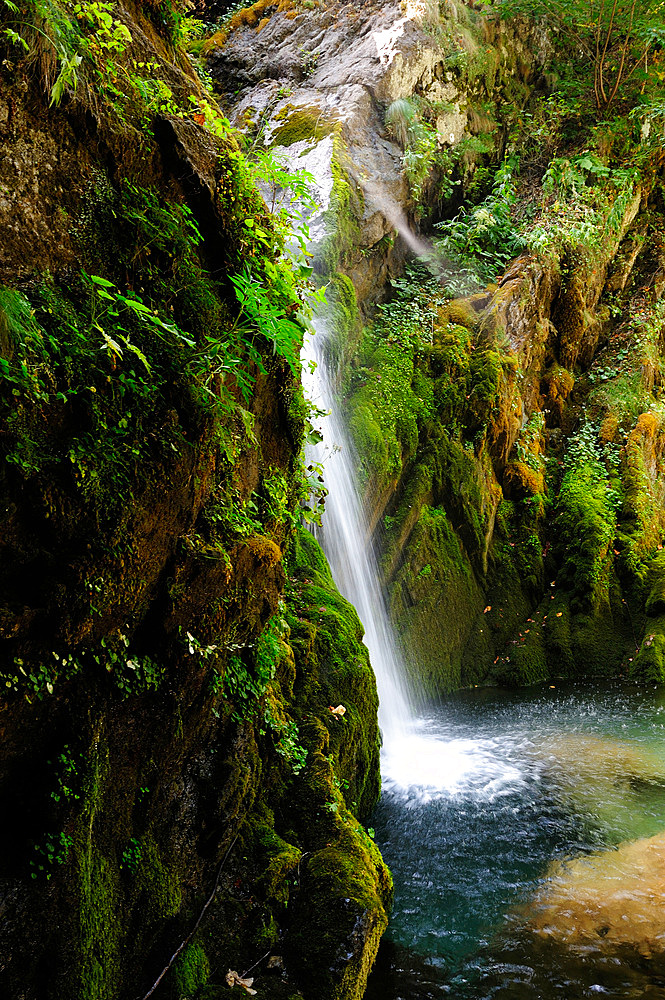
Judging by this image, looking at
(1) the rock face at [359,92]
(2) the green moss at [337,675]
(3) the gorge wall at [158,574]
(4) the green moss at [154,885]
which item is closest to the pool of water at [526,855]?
(3) the gorge wall at [158,574]

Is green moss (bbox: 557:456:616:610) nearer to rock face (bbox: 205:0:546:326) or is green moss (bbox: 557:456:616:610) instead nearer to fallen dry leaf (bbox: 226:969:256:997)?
rock face (bbox: 205:0:546:326)

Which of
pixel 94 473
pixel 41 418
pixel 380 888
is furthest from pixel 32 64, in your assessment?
pixel 380 888

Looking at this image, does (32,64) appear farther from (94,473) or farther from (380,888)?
(380,888)

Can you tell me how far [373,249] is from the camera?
9.24m

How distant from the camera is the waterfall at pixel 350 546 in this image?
23.2ft

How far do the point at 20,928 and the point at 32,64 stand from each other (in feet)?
11.0

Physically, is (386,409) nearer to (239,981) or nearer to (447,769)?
(447,769)

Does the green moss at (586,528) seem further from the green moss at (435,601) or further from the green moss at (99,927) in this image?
the green moss at (99,927)

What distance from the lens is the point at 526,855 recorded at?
15.4 ft

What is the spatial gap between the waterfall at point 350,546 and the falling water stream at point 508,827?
0.02m

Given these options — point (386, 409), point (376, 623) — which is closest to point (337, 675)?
point (376, 623)

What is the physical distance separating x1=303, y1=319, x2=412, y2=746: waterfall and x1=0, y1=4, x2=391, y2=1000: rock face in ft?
10.3

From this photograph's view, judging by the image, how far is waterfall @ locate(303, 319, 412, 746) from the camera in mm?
7074

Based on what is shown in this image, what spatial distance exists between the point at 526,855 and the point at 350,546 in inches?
144
